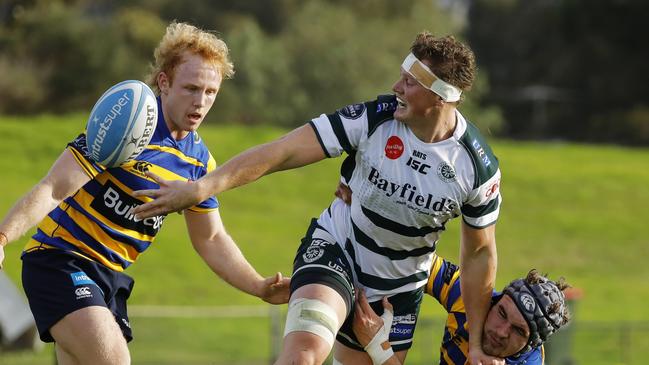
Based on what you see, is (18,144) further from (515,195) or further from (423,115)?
(423,115)

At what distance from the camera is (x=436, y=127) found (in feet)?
18.9

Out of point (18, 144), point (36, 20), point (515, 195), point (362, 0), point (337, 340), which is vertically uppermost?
point (362, 0)

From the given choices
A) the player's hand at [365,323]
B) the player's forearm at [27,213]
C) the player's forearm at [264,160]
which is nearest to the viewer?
the player's forearm at [264,160]

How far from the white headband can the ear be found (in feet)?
4.55

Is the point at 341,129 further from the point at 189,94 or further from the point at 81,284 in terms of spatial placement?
the point at 81,284

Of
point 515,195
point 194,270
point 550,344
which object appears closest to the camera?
point 550,344

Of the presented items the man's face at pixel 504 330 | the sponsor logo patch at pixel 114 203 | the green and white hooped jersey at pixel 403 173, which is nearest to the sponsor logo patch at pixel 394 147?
the green and white hooped jersey at pixel 403 173

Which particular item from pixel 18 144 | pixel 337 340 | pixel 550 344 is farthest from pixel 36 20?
pixel 337 340

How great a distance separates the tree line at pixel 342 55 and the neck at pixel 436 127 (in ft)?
110

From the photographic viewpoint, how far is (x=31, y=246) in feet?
19.7

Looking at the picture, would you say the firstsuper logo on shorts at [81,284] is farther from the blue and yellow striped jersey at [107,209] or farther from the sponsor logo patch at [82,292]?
the blue and yellow striped jersey at [107,209]

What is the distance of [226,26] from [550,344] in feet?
116

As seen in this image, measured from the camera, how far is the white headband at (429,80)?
18.4 ft

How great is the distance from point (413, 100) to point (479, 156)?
47 cm
